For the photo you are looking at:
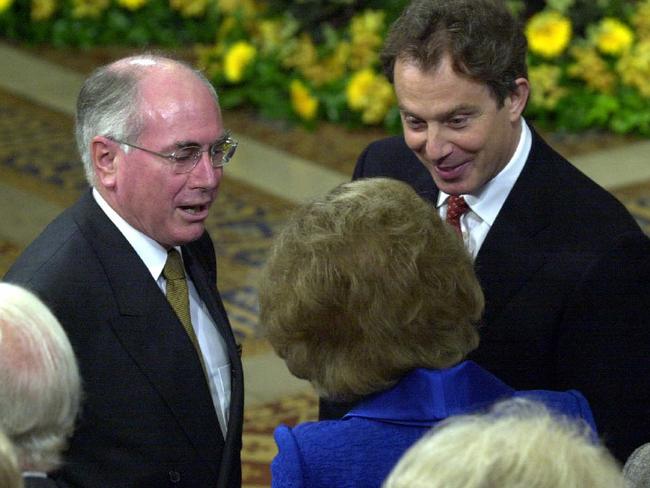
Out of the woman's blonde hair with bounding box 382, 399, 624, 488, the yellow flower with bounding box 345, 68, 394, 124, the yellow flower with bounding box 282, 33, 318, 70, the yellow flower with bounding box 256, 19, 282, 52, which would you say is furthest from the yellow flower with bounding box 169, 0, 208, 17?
the woman's blonde hair with bounding box 382, 399, 624, 488

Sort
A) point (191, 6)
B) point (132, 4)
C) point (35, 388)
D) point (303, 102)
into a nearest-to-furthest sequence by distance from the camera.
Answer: point (35, 388), point (303, 102), point (191, 6), point (132, 4)

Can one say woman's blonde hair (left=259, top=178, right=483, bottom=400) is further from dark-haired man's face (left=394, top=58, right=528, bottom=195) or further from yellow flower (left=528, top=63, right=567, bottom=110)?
yellow flower (left=528, top=63, right=567, bottom=110)

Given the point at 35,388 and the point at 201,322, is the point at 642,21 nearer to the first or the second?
the point at 201,322

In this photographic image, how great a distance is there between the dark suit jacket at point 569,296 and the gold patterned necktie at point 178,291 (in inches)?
14.7

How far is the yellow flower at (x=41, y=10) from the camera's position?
11.5 meters

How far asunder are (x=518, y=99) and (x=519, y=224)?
290 millimetres

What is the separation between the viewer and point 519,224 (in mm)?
2953

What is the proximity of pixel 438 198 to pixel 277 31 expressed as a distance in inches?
282

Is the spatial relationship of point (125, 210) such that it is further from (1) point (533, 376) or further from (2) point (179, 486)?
(1) point (533, 376)

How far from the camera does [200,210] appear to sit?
2953mm

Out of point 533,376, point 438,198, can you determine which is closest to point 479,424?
point 533,376

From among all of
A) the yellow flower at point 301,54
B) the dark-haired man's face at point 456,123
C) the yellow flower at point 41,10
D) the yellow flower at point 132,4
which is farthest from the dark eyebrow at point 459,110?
the yellow flower at point 41,10

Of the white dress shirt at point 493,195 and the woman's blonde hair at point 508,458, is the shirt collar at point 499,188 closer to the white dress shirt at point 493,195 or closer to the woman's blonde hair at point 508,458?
the white dress shirt at point 493,195

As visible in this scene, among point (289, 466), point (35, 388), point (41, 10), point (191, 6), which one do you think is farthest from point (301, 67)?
point (35, 388)
